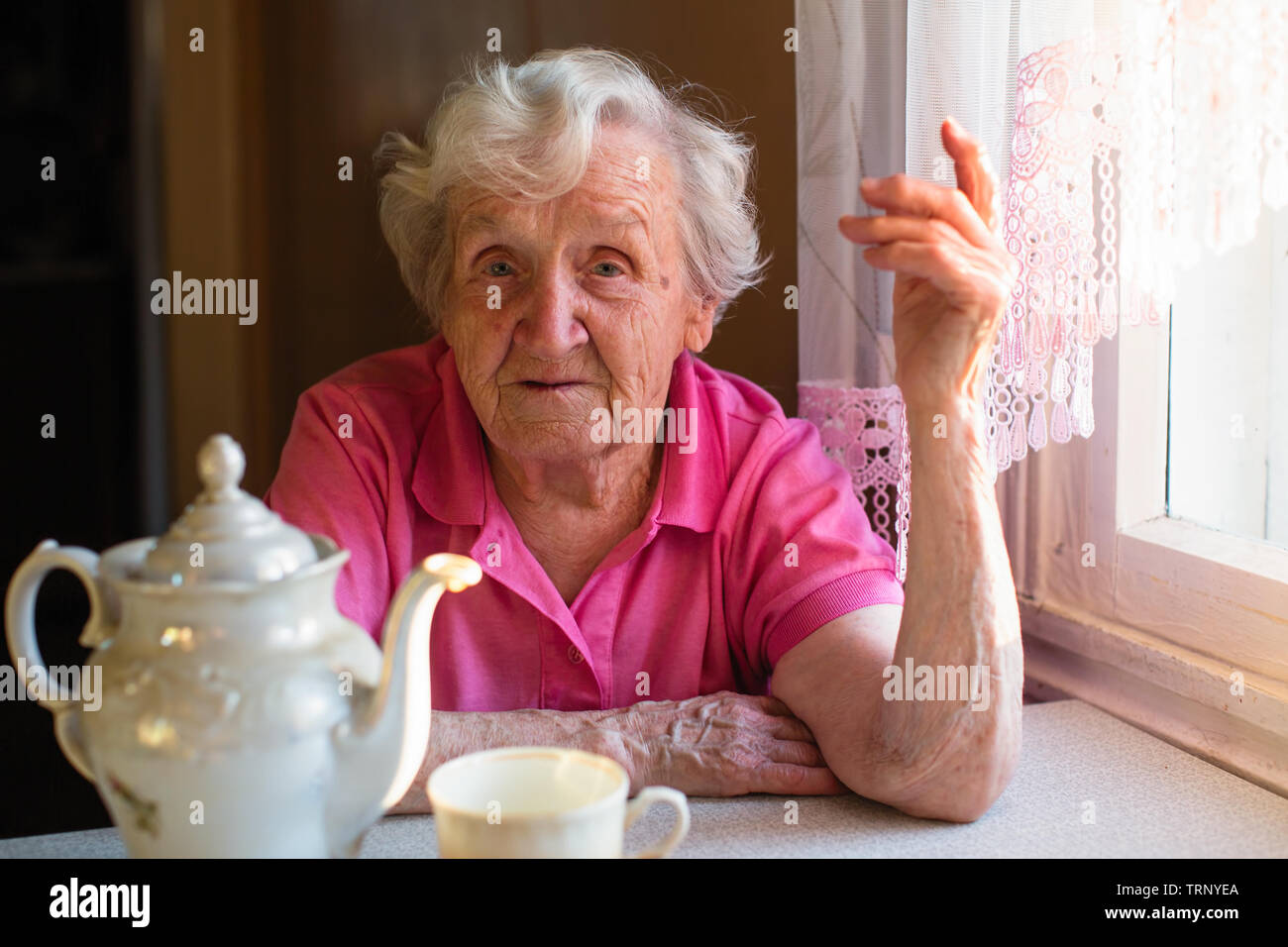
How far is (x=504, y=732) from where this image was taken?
1241 mm

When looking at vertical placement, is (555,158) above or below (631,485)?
above

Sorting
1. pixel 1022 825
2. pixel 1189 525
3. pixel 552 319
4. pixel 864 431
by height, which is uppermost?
pixel 552 319

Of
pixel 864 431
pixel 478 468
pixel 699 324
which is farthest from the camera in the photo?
pixel 864 431

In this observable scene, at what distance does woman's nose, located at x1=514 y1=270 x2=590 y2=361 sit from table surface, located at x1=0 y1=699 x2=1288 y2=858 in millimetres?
504

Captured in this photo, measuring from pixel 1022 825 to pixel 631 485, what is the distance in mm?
608

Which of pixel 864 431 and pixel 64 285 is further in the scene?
pixel 64 285

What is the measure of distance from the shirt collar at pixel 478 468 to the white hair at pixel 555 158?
0.45 feet

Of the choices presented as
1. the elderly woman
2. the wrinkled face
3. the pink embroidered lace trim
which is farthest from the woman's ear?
the pink embroidered lace trim

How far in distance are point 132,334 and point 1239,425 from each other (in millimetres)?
1982

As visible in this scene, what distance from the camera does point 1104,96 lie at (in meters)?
1.22

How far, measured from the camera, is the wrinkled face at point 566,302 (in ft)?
4.45

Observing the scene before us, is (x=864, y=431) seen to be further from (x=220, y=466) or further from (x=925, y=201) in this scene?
(x=220, y=466)

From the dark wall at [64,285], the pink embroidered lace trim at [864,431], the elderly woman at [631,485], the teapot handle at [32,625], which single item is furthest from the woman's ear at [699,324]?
the dark wall at [64,285]

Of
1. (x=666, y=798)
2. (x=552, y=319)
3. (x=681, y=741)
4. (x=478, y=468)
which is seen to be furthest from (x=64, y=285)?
(x=666, y=798)
